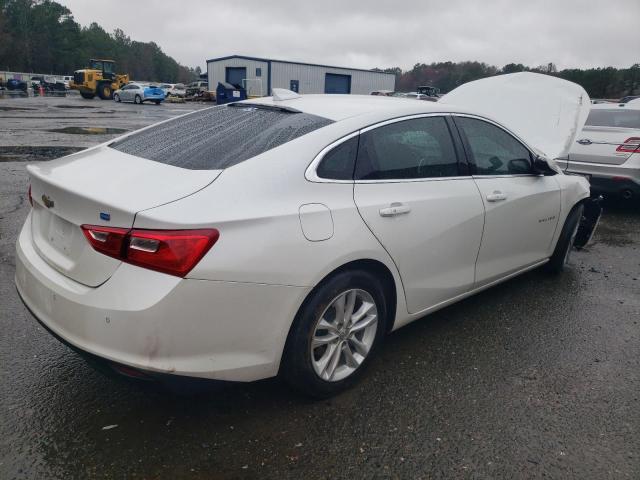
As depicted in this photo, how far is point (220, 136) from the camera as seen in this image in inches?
108

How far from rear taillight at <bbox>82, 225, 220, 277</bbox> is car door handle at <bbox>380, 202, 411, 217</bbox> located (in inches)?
38.3

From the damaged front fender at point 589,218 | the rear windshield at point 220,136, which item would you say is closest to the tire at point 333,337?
the rear windshield at point 220,136

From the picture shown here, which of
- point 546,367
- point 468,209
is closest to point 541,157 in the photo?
point 468,209

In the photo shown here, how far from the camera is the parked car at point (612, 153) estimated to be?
660 centimetres

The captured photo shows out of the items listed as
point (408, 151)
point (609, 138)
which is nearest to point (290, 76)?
point (609, 138)

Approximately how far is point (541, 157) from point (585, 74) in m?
61.7

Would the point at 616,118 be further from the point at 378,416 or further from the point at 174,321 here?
the point at 174,321

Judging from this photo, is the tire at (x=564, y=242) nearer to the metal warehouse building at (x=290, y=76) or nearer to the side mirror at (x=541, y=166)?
the side mirror at (x=541, y=166)

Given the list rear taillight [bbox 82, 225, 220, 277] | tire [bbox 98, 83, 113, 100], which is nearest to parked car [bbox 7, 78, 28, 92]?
tire [bbox 98, 83, 113, 100]

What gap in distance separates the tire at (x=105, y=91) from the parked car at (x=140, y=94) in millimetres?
3313

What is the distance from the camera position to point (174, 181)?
223cm

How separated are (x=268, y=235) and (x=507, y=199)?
6.78 feet

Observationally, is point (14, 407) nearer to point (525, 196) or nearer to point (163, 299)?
point (163, 299)

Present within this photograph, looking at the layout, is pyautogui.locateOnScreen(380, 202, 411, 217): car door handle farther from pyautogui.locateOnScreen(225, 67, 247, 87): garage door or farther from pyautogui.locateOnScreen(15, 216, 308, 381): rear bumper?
pyautogui.locateOnScreen(225, 67, 247, 87): garage door
